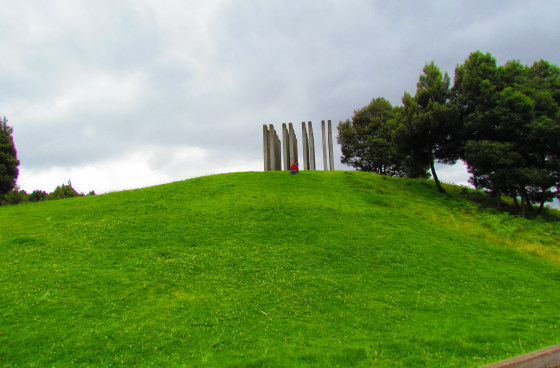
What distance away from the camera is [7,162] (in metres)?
29.9

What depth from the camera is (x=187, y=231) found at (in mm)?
17734

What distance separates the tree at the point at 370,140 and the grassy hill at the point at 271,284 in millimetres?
27093

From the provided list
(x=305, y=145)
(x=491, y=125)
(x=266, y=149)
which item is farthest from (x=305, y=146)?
(x=491, y=125)

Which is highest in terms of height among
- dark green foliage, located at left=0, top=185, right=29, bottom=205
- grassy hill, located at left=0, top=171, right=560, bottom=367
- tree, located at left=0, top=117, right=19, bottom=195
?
tree, located at left=0, top=117, right=19, bottom=195

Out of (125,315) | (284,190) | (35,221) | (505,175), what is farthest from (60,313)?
(505,175)

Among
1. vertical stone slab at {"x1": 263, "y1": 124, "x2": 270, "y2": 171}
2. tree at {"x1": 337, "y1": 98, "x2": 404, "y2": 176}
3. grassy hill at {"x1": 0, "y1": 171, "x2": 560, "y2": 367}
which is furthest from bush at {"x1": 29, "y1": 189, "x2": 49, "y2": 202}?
tree at {"x1": 337, "y1": 98, "x2": 404, "y2": 176}

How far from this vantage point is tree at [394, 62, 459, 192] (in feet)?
95.6

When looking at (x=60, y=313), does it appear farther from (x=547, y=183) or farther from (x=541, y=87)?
(x=541, y=87)

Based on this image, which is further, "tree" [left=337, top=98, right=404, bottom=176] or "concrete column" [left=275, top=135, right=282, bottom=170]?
"tree" [left=337, top=98, right=404, bottom=176]

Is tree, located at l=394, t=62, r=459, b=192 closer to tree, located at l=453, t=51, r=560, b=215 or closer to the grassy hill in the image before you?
tree, located at l=453, t=51, r=560, b=215

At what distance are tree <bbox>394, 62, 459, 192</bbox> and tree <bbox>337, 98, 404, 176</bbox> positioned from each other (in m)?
17.9

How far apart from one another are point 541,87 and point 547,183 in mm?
8710

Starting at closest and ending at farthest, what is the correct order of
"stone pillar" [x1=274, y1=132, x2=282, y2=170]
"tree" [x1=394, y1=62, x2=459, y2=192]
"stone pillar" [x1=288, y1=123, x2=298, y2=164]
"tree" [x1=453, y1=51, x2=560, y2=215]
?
"tree" [x1=453, y1=51, x2=560, y2=215]
"tree" [x1=394, y1=62, x2=459, y2=192]
"stone pillar" [x1=288, y1=123, x2=298, y2=164]
"stone pillar" [x1=274, y1=132, x2=282, y2=170]

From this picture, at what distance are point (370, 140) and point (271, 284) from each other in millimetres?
42791
